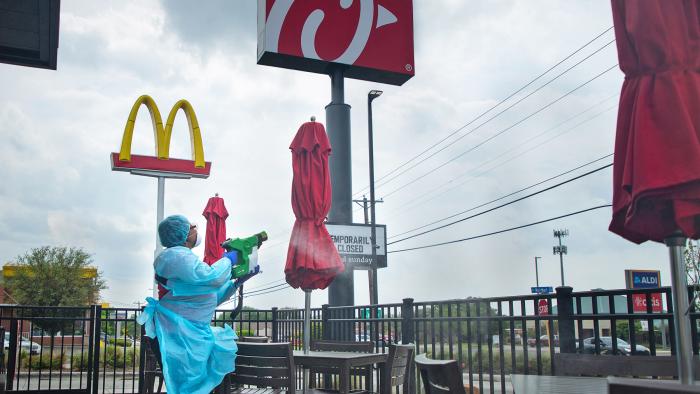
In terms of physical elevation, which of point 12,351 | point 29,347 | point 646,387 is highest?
point 646,387

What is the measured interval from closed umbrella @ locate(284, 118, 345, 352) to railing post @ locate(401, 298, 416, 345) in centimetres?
97

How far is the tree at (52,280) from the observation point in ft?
138

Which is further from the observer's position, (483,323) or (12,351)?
(12,351)

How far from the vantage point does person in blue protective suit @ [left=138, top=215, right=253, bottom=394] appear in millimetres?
4492

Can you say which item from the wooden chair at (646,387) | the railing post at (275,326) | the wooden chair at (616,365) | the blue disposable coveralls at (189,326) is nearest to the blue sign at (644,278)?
the railing post at (275,326)

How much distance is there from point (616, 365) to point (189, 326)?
3084 mm

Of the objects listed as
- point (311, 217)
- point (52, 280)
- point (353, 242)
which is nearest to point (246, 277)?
point (311, 217)

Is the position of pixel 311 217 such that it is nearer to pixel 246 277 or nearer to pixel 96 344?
pixel 246 277

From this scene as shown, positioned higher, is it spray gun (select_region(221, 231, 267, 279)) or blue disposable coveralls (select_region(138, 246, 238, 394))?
spray gun (select_region(221, 231, 267, 279))

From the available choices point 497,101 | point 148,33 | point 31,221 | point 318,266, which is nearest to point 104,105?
point 148,33

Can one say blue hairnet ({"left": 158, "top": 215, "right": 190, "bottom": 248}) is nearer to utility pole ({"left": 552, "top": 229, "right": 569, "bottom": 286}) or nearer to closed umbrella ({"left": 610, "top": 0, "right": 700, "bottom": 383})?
closed umbrella ({"left": 610, "top": 0, "right": 700, "bottom": 383})

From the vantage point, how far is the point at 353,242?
43.1 feet

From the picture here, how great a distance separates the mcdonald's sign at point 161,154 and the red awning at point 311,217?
13.8ft

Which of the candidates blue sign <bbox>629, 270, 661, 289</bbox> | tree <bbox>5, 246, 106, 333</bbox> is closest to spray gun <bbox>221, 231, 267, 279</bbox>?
blue sign <bbox>629, 270, 661, 289</bbox>
